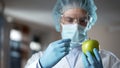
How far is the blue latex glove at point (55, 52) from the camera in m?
1.34

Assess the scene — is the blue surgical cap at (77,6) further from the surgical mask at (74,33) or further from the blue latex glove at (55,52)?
the blue latex glove at (55,52)

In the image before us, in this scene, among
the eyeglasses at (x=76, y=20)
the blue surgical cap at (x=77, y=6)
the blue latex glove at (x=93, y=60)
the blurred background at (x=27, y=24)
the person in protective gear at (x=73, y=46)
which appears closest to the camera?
the blue latex glove at (x=93, y=60)

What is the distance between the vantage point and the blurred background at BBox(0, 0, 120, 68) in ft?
15.3

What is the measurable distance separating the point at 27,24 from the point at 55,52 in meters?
4.63

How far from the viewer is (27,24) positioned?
19.5ft

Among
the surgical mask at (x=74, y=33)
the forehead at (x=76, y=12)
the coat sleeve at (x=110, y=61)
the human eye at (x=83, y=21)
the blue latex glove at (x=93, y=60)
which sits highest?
the forehead at (x=76, y=12)

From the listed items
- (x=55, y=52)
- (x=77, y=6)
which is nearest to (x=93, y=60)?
(x=55, y=52)

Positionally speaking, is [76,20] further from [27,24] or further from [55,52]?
[27,24]

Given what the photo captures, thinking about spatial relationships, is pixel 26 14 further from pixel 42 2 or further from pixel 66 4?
pixel 66 4

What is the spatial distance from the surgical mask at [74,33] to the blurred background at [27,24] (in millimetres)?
2537

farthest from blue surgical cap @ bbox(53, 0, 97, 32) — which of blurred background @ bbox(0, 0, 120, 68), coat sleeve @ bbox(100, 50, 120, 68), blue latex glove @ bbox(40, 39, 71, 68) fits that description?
blurred background @ bbox(0, 0, 120, 68)

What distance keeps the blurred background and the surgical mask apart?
254cm

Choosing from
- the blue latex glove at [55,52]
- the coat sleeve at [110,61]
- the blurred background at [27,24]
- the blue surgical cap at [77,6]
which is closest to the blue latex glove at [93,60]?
the blue latex glove at [55,52]

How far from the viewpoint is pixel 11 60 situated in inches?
213
